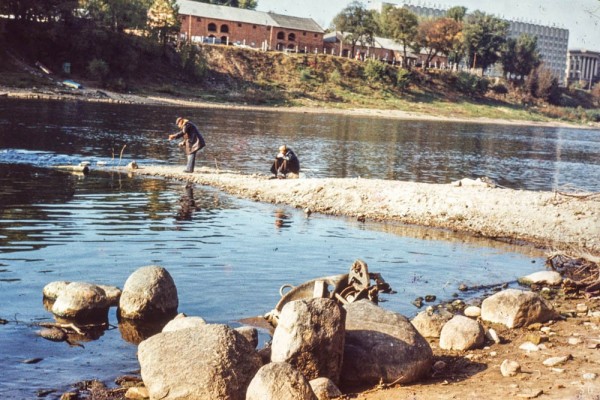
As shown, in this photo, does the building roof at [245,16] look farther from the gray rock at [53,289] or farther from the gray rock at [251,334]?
the gray rock at [251,334]

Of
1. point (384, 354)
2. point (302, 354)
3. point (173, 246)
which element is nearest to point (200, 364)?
point (302, 354)

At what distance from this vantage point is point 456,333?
12.8 metres

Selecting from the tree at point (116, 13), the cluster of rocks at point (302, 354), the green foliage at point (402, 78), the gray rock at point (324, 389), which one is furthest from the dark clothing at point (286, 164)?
the green foliage at point (402, 78)

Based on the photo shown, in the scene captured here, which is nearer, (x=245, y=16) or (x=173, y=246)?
(x=173, y=246)

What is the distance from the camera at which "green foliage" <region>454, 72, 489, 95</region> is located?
495ft

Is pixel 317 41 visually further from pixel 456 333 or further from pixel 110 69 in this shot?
pixel 456 333

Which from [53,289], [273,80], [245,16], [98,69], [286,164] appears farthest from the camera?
[245,16]

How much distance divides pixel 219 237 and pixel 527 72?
167 metres

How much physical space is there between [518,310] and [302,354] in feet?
17.7

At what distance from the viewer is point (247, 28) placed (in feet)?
462

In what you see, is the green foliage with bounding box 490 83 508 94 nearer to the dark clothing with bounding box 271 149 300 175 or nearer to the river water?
the river water

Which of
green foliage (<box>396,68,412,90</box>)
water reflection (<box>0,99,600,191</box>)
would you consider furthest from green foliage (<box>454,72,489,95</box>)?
water reflection (<box>0,99,600,191</box>)

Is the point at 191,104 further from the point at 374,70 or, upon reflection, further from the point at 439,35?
the point at 439,35

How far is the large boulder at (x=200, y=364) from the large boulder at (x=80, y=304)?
3.86 metres
